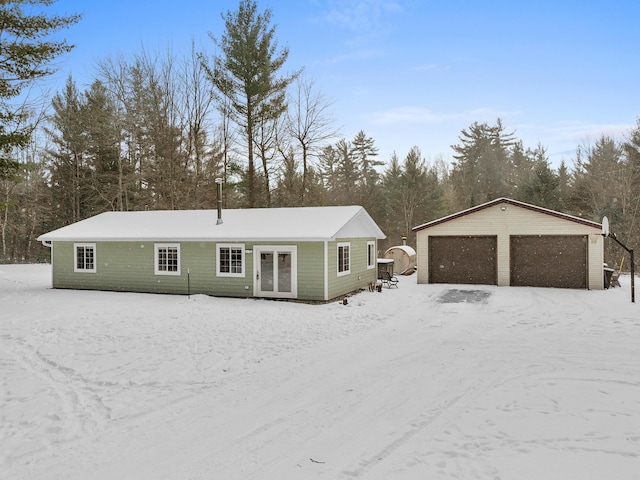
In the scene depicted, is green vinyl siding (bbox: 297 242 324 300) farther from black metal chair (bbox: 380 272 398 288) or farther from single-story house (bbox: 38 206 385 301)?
black metal chair (bbox: 380 272 398 288)

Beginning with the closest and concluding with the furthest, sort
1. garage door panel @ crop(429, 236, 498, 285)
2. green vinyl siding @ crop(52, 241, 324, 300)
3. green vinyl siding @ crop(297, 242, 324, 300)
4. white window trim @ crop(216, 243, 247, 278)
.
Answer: green vinyl siding @ crop(297, 242, 324, 300), green vinyl siding @ crop(52, 241, 324, 300), white window trim @ crop(216, 243, 247, 278), garage door panel @ crop(429, 236, 498, 285)

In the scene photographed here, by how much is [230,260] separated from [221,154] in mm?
14067

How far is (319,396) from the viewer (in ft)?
17.9

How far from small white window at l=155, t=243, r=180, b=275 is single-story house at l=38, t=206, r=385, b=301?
36mm

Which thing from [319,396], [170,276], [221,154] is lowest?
[319,396]

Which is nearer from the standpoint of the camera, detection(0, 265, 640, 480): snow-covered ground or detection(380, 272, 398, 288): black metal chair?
detection(0, 265, 640, 480): snow-covered ground

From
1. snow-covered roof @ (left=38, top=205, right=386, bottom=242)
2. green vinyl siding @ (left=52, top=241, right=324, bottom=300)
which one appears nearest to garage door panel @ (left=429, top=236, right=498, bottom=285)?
Result: snow-covered roof @ (left=38, top=205, right=386, bottom=242)

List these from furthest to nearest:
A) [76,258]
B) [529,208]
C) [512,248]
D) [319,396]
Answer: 1. [512,248]
2. [529,208]
3. [76,258]
4. [319,396]

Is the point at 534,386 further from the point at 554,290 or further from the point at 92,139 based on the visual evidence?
the point at 92,139

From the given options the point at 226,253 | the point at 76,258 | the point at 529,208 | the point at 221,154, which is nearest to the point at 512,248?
the point at 529,208

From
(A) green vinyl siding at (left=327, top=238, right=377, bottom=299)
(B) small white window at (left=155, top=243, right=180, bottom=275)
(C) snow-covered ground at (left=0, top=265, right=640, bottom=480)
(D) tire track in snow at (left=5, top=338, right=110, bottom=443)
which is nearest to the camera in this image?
(C) snow-covered ground at (left=0, top=265, right=640, bottom=480)

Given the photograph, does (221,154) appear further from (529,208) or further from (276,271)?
(529,208)

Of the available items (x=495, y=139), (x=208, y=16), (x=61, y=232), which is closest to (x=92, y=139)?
(x=208, y=16)

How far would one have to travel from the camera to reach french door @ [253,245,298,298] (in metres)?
13.5
